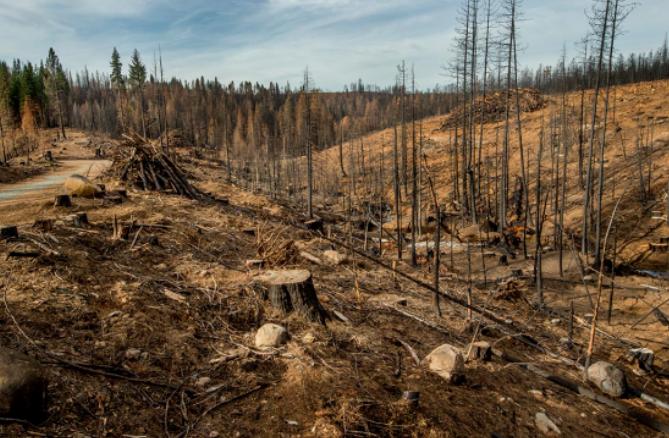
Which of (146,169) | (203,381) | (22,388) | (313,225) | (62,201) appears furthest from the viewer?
(313,225)

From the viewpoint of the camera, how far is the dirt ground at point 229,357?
2801 mm

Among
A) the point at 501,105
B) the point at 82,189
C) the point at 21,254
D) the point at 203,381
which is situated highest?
the point at 501,105

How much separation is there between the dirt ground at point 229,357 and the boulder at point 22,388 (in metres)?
0.07

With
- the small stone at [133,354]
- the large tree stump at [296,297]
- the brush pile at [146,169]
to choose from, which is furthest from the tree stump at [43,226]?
the brush pile at [146,169]

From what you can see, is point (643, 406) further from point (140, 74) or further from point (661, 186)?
point (140, 74)

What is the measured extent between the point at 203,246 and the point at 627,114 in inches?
1664

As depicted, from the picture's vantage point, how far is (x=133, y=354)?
327 centimetres

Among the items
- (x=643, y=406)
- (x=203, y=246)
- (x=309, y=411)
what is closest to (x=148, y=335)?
(x=309, y=411)

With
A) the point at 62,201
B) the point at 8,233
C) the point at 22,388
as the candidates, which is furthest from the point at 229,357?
the point at 62,201

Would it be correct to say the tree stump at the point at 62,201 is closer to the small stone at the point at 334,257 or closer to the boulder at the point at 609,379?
the small stone at the point at 334,257

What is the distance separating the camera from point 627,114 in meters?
35.8

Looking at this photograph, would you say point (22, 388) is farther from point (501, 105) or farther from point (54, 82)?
point (54, 82)

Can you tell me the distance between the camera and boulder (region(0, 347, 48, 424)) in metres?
2.26

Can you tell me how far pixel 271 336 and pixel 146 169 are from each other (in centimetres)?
1026
